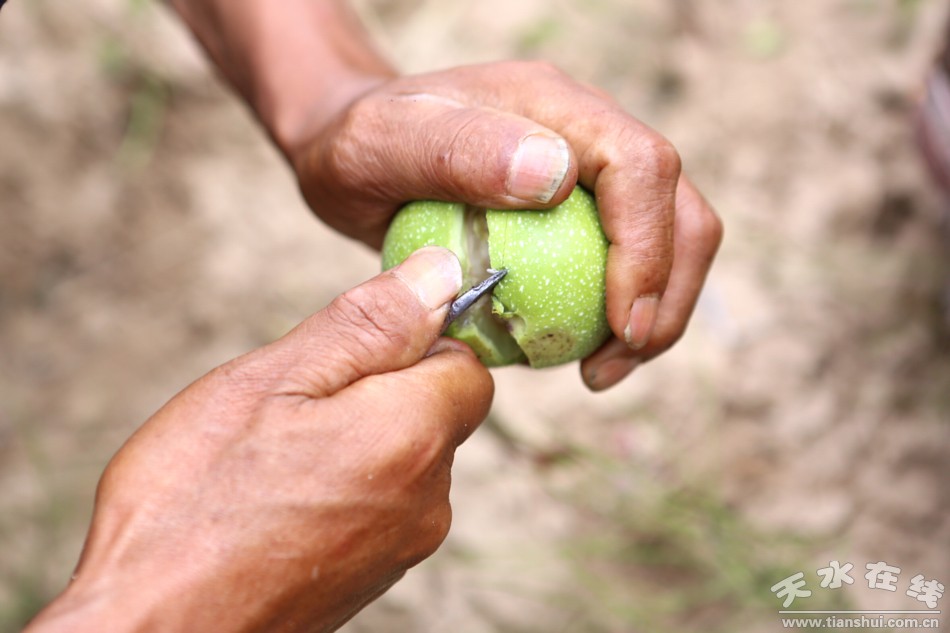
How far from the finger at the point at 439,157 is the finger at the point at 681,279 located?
1.35ft

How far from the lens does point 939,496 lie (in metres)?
2.54

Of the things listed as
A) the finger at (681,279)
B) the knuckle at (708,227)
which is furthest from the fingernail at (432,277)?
the knuckle at (708,227)

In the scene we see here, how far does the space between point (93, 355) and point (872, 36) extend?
3032 millimetres

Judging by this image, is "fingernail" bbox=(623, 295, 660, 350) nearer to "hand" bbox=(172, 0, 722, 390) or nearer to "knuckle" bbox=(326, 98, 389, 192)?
"hand" bbox=(172, 0, 722, 390)

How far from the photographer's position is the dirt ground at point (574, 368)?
2484 mm

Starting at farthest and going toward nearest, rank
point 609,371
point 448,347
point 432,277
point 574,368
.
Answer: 1. point 574,368
2. point 609,371
3. point 448,347
4. point 432,277

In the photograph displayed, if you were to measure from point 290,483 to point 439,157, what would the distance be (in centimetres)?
65

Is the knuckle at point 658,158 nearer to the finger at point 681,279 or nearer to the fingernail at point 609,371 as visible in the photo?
the finger at point 681,279

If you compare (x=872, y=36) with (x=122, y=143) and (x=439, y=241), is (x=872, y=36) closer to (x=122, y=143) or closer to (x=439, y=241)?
(x=439, y=241)

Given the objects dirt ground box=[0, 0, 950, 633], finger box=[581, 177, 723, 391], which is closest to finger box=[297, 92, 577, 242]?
finger box=[581, 177, 723, 391]

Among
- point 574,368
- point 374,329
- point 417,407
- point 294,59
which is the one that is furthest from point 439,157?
point 574,368

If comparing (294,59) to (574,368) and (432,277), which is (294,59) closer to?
(432,277)

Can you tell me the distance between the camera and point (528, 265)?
4.87ft

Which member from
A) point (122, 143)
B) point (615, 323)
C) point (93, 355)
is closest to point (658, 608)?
point (615, 323)
